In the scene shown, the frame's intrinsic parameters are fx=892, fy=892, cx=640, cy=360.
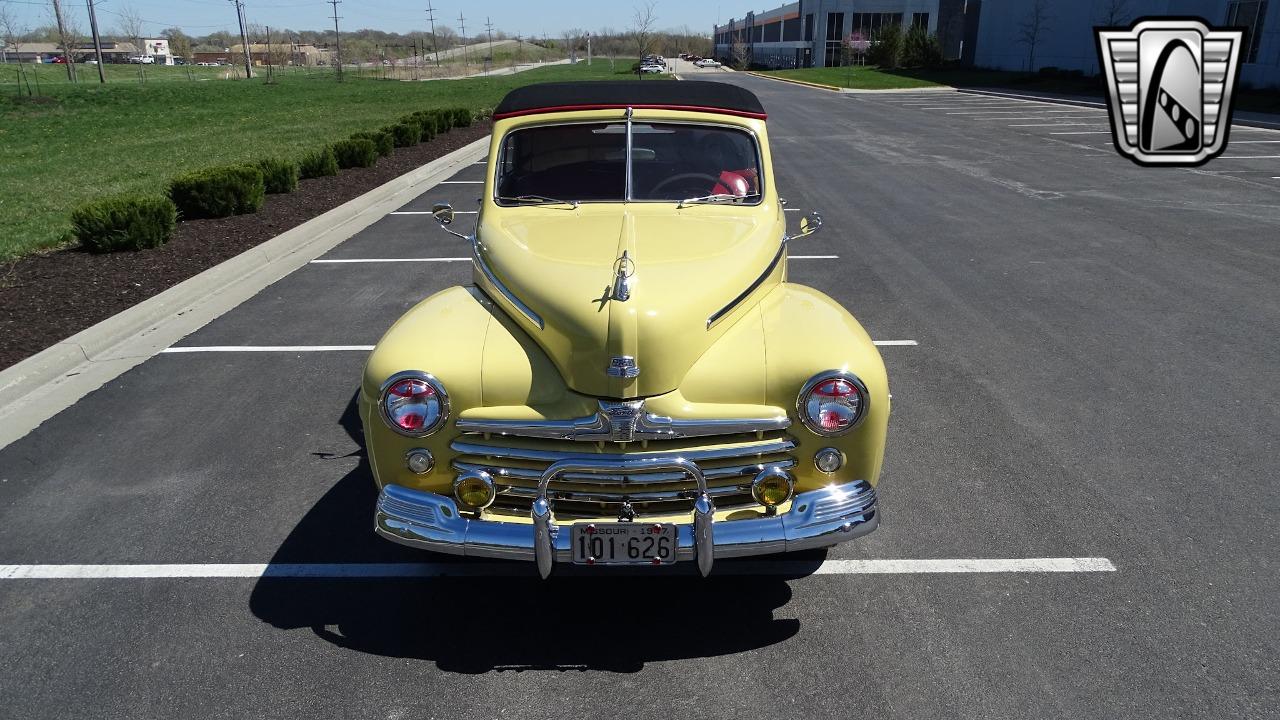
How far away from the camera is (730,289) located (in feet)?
13.2

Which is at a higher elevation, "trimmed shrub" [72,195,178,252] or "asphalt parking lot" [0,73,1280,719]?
"trimmed shrub" [72,195,178,252]

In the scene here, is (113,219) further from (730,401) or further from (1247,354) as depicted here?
(1247,354)

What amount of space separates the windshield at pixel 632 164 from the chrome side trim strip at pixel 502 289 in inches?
18.1

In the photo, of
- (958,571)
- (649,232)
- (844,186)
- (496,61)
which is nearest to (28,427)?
(649,232)

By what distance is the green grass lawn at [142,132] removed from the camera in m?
13.7

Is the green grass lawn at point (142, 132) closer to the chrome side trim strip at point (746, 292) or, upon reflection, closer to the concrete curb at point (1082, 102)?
the chrome side trim strip at point (746, 292)

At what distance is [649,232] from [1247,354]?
5201 millimetres

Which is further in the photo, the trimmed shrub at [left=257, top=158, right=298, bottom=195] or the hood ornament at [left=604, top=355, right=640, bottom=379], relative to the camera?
the trimmed shrub at [left=257, top=158, right=298, bottom=195]

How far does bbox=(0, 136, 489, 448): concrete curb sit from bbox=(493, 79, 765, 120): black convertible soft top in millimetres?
3767

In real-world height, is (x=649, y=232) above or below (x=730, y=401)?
above

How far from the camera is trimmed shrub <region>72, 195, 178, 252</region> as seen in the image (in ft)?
31.3

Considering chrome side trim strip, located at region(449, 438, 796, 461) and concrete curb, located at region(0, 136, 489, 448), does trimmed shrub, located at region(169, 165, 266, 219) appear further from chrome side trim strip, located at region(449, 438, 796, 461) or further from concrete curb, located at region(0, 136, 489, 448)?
chrome side trim strip, located at region(449, 438, 796, 461)

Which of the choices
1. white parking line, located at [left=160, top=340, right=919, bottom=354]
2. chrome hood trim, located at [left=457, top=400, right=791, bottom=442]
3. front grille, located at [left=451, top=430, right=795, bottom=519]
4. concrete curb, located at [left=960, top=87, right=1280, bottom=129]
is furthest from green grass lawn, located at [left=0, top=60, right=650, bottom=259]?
concrete curb, located at [left=960, top=87, right=1280, bottom=129]

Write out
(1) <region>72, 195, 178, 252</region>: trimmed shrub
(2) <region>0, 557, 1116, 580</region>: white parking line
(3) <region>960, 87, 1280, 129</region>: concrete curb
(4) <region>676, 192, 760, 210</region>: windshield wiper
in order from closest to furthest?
(2) <region>0, 557, 1116, 580</region>: white parking line
(4) <region>676, 192, 760, 210</region>: windshield wiper
(1) <region>72, 195, 178, 252</region>: trimmed shrub
(3) <region>960, 87, 1280, 129</region>: concrete curb
